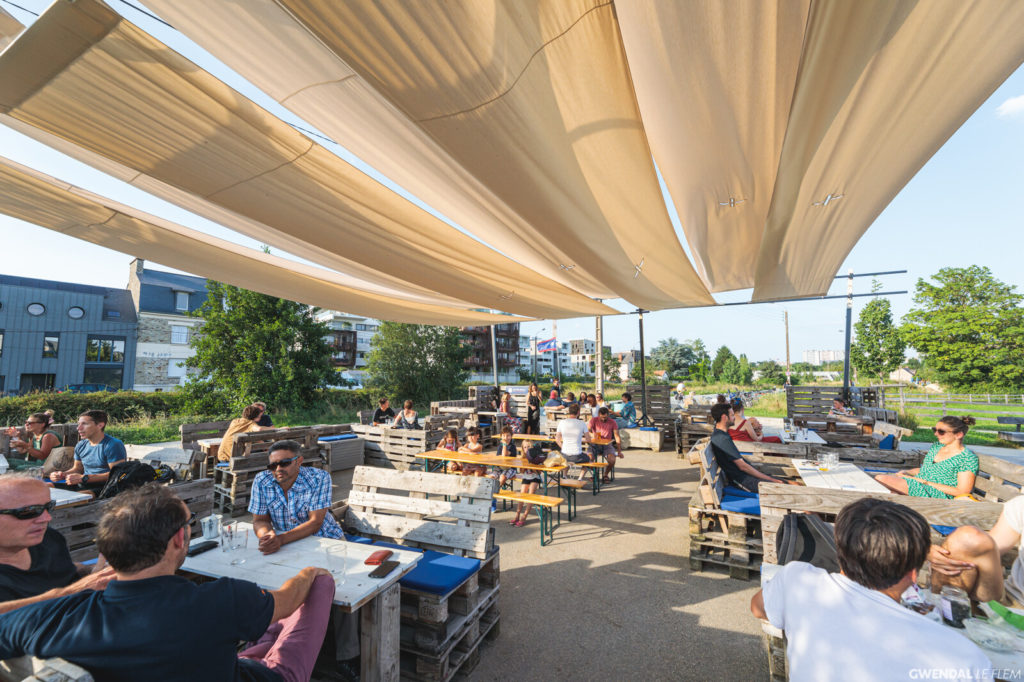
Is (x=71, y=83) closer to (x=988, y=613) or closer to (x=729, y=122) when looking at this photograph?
(x=729, y=122)

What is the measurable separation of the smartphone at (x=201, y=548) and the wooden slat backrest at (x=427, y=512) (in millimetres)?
1065

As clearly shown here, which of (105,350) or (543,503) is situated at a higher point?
(105,350)

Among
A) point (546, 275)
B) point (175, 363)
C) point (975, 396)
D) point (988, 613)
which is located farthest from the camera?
point (175, 363)

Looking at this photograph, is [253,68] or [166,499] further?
[253,68]

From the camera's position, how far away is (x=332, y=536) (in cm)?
312

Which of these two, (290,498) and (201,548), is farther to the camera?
(290,498)

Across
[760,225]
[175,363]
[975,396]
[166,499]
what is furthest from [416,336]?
[975,396]

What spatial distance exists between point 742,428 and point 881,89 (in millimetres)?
5252

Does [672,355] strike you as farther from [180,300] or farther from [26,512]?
[26,512]

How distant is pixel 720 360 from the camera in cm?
5572

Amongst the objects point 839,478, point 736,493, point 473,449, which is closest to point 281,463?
point 473,449

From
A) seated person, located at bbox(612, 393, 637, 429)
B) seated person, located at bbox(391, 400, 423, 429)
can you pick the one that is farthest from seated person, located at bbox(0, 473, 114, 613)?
seated person, located at bbox(612, 393, 637, 429)

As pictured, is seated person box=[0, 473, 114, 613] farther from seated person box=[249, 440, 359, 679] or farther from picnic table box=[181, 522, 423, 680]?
seated person box=[249, 440, 359, 679]

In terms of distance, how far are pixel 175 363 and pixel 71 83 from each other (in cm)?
3253
